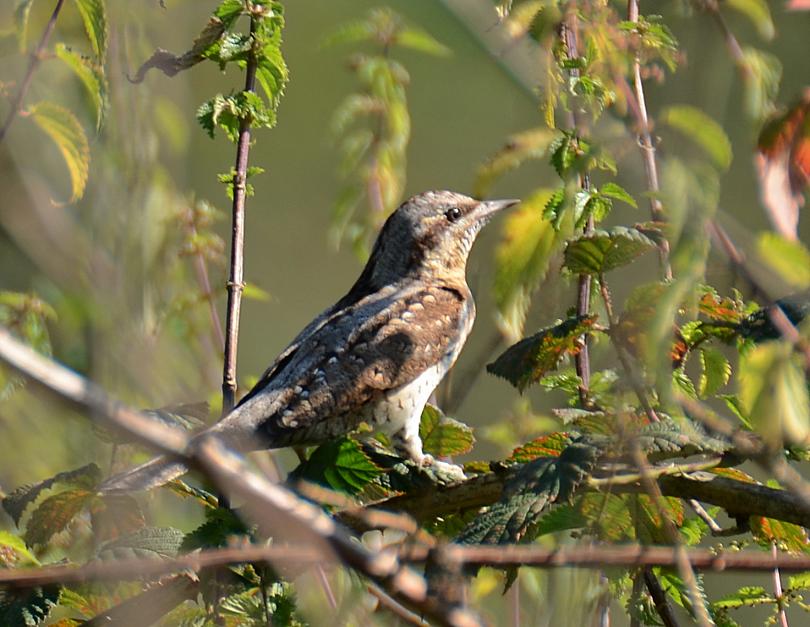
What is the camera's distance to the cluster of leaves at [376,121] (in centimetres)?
285

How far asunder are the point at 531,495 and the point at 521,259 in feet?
1.81

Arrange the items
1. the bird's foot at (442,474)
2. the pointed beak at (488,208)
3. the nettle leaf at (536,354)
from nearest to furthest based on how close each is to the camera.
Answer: the nettle leaf at (536,354)
the bird's foot at (442,474)
the pointed beak at (488,208)

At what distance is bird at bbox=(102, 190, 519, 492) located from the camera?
270cm

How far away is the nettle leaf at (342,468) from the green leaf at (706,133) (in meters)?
0.90

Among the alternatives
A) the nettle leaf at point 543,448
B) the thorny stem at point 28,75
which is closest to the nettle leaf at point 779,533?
the nettle leaf at point 543,448

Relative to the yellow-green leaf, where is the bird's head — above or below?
below

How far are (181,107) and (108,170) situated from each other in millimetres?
201

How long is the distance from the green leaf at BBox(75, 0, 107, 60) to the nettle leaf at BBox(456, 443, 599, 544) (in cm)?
112

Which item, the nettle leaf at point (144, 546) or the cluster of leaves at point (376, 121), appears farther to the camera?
the cluster of leaves at point (376, 121)

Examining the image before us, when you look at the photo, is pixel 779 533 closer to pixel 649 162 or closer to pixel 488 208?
pixel 649 162

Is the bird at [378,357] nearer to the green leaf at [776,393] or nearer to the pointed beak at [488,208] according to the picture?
the pointed beak at [488,208]

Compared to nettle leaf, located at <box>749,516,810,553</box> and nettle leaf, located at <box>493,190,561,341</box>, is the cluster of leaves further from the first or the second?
nettle leaf, located at <box>749,516,810,553</box>

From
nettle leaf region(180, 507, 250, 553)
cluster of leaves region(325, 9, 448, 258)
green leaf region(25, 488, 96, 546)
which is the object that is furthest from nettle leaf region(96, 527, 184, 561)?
cluster of leaves region(325, 9, 448, 258)

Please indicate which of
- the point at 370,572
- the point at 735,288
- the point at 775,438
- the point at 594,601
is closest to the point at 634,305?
the point at 735,288
